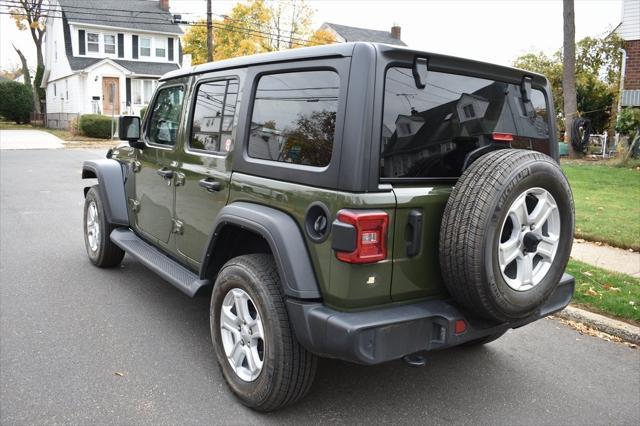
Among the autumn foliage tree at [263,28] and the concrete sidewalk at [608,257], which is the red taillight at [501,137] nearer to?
the concrete sidewalk at [608,257]

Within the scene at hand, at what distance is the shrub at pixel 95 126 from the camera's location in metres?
27.1

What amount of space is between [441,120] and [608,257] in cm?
449

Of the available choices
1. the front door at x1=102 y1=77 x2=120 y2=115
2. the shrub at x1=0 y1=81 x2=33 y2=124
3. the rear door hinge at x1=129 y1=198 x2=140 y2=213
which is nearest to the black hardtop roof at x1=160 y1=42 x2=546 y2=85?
the rear door hinge at x1=129 y1=198 x2=140 y2=213

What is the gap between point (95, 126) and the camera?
89.5ft

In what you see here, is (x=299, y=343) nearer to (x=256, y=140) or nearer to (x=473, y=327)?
(x=473, y=327)

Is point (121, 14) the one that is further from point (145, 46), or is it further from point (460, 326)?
point (460, 326)

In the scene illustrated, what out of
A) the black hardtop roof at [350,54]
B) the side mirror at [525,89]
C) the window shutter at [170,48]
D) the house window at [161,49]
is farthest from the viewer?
the window shutter at [170,48]

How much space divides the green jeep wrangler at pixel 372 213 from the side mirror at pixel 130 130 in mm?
1595

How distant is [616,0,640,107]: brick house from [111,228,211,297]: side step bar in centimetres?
1628

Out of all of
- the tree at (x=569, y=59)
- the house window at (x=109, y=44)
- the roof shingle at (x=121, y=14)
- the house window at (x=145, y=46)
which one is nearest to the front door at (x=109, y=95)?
the house window at (x=109, y=44)

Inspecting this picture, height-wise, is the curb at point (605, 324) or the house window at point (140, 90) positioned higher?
the house window at point (140, 90)

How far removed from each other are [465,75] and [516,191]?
30.7 inches

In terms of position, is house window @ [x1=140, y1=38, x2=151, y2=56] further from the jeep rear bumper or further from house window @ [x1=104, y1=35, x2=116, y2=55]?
the jeep rear bumper

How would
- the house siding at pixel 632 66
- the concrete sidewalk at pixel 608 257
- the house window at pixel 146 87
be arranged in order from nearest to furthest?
the concrete sidewalk at pixel 608 257 < the house siding at pixel 632 66 < the house window at pixel 146 87
